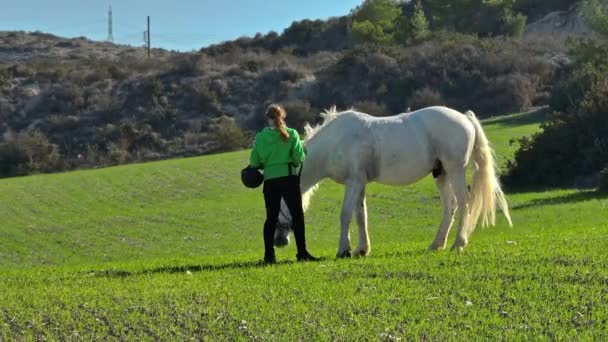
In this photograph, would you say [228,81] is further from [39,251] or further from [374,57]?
[39,251]

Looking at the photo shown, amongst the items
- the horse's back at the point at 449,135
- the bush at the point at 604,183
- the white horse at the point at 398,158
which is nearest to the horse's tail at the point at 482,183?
the white horse at the point at 398,158

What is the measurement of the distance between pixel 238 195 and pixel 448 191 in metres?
23.0

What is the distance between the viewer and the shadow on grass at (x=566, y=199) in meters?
25.4

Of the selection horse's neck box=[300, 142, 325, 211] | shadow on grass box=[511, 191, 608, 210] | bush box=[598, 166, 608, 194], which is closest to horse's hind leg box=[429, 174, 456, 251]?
horse's neck box=[300, 142, 325, 211]

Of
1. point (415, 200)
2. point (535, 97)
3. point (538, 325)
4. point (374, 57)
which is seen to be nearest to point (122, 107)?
point (374, 57)

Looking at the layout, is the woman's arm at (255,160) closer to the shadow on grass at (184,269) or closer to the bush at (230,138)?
the shadow on grass at (184,269)

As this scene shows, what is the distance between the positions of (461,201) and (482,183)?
500mm

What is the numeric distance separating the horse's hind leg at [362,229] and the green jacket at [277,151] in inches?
49.9

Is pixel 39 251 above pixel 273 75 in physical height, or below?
below

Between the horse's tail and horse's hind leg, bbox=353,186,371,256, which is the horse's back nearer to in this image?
the horse's tail

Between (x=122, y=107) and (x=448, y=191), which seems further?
(x=122, y=107)

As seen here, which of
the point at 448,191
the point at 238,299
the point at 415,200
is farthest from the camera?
the point at 415,200

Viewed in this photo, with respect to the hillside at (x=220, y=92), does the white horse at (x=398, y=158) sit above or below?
below

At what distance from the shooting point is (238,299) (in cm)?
821
